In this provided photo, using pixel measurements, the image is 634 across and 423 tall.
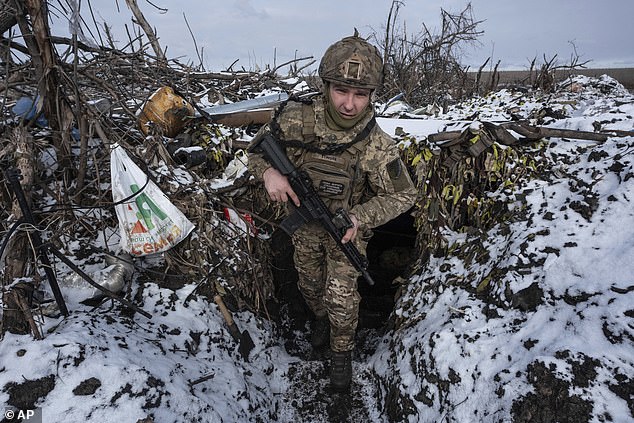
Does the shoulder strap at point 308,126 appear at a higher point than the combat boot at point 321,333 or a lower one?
higher

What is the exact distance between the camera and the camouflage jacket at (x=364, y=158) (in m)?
2.36

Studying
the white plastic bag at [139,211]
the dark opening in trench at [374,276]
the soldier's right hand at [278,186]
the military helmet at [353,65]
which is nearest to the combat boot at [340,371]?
the dark opening in trench at [374,276]

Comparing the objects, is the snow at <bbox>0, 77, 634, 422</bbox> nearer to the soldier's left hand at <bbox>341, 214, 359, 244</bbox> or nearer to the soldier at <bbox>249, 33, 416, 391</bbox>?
the soldier at <bbox>249, 33, 416, 391</bbox>

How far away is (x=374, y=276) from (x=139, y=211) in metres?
2.70

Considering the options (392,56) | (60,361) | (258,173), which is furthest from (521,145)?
(392,56)

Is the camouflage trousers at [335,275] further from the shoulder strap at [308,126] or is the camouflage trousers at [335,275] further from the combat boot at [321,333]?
the shoulder strap at [308,126]

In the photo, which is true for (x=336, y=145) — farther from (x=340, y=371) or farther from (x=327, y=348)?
(x=327, y=348)

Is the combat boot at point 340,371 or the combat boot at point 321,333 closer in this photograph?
the combat boot at point 340,371

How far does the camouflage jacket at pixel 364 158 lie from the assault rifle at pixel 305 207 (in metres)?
0.14

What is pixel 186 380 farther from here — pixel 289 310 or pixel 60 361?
pixel 289 310

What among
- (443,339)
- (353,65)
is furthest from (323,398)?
(353,65)

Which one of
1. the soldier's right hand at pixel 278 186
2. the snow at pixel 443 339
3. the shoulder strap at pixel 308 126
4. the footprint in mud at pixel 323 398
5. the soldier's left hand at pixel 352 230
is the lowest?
the footprint in mud at pixel 323 398

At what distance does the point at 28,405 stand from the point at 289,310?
2.06 m

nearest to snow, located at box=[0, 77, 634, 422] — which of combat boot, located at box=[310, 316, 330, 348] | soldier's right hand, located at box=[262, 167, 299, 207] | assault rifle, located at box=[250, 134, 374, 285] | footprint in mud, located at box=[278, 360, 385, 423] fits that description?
footprint in mud, located at box=[278, 360, 385, 423]
